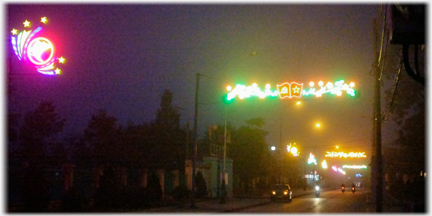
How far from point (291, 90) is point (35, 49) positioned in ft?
41.5

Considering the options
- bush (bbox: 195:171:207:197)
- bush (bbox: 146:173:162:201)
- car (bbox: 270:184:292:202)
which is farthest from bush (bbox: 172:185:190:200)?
car (bbox: 270:184:292:202)

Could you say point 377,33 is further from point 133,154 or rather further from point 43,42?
point 133,154

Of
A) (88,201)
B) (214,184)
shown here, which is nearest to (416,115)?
(214,184)

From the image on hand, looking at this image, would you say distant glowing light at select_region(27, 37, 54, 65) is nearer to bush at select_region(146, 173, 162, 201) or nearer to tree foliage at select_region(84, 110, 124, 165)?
bush at select_region(146, 173, 162, 201)

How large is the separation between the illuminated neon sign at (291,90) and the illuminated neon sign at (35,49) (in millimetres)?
10862

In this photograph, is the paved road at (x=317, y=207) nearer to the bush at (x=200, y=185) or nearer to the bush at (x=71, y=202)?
the bush at (x=200, y=185)

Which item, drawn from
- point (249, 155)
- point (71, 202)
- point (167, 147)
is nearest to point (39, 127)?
point (71, 202)

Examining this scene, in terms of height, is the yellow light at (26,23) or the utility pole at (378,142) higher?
the yellow light at (26,23)

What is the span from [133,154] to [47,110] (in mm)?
13864

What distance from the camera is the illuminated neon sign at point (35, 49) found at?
16.3 meters

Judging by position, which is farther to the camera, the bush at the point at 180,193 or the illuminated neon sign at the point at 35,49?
the bush at the point at 180,193

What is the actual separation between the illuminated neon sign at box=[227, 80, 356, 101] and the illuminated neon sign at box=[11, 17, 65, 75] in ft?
35.6

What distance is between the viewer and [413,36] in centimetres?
883

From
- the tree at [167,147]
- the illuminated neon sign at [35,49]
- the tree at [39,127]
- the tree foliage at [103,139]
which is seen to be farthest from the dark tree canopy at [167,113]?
the illuminated neon sign at [35,49]
